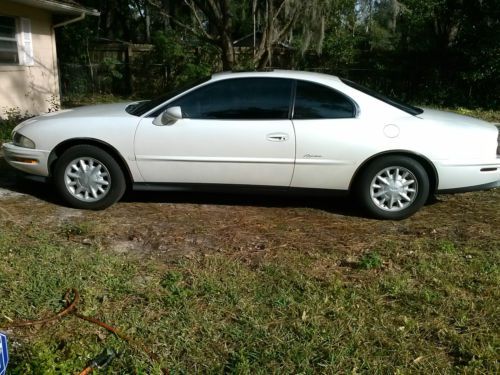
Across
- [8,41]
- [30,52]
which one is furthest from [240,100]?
[30,52]

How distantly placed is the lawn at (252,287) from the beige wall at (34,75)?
6822 mm

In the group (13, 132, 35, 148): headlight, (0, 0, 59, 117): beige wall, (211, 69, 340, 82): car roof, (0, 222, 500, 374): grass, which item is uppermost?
(0, 0, 59, 117): beige wall

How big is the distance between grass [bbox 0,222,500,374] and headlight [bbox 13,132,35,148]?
114 cm

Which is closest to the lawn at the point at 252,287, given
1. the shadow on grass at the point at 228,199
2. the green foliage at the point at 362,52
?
the shadow on grass at the point at 228,199

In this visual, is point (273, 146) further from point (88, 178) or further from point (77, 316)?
point (77, 316)

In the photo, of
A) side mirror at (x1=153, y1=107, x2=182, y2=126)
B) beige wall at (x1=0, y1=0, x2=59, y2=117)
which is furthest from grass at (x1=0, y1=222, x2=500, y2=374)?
beige wall at (x1=0, y1=0, x2=59, y2=117)

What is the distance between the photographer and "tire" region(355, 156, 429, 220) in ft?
16.0

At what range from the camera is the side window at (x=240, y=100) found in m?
4.93

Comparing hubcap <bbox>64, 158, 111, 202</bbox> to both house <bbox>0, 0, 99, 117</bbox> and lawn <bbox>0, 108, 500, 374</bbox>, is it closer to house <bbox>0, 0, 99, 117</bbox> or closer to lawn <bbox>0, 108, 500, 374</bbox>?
lawn <bbox>0, 108, 500, 374</bbox>

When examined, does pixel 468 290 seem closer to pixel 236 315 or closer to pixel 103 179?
pixel 236 315

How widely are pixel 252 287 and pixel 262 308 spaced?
288 millimetres

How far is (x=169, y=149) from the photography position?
4.94 metres

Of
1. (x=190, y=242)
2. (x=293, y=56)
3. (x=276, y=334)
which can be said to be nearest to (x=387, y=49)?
(x=293, y=56)

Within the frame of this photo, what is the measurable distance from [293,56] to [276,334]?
51.5ft
